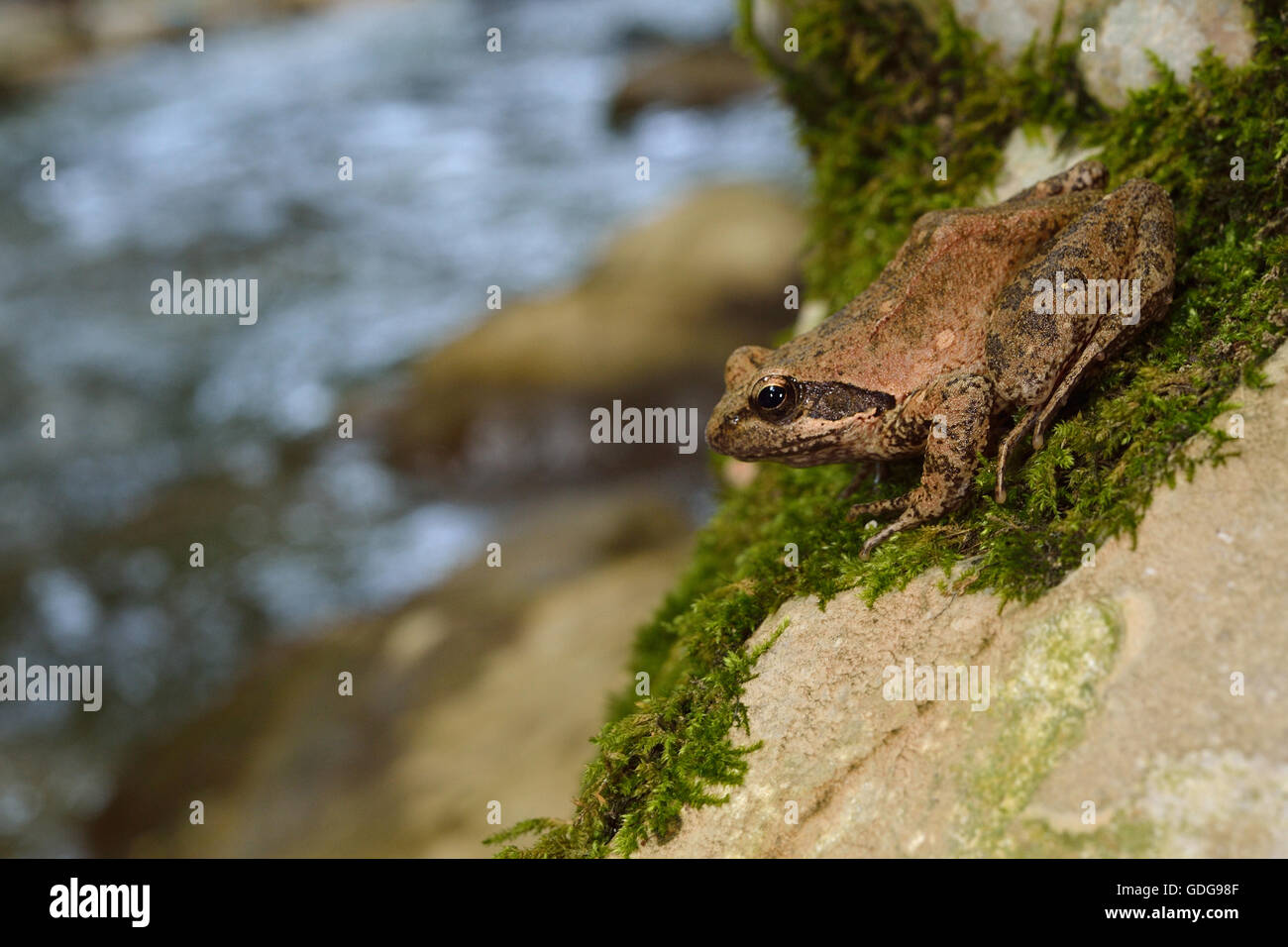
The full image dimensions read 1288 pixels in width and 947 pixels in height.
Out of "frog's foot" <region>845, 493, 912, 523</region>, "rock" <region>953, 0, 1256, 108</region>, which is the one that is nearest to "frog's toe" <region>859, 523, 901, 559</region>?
"frog's foot" <region>845, 493, 912, 523</region>

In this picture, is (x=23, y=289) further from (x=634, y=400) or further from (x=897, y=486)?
(x=897, y=486)

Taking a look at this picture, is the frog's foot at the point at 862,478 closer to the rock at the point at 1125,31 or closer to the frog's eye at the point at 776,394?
the frog's eye at the point at 776,394

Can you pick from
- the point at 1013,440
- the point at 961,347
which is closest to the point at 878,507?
the point at 1013,440

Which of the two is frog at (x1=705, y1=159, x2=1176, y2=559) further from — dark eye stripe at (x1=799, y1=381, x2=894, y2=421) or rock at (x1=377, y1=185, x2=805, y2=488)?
rock at (x1=377, y1=185, x2=805, y2=488)

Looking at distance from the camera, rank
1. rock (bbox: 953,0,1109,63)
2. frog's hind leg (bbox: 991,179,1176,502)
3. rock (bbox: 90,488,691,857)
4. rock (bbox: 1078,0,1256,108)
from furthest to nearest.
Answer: rock (bbox: 90,488,691,857), rock (bbox: 953,0,1109,63), rock (bbox: 1078,0,1256,108), frog's hind leg (bbox: 991,179,1176,502)

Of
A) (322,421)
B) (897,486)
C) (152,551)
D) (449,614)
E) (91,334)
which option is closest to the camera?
(897,486)
